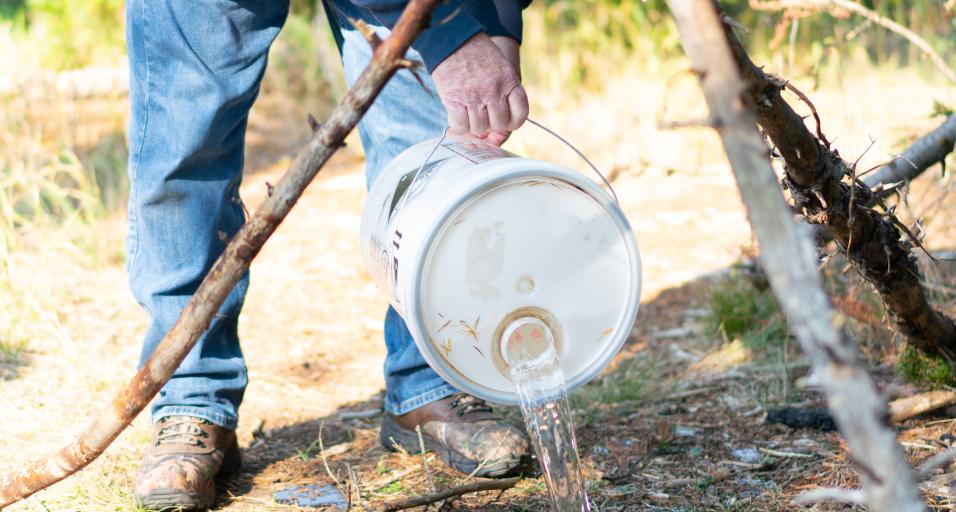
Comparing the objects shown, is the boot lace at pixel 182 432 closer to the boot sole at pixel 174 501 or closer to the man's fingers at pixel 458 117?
the boot sole at pixel 174 501

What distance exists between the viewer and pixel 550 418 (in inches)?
68.5

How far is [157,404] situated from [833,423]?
1.54 meters

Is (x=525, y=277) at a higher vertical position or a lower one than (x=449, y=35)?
lower

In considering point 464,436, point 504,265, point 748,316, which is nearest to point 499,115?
point 504,265

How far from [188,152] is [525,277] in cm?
84

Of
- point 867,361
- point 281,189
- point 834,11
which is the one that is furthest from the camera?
point 867,361

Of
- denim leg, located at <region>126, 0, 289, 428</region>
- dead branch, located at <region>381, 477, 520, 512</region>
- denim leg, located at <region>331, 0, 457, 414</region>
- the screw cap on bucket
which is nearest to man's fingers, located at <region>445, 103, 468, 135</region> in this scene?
the screw cap on bucket

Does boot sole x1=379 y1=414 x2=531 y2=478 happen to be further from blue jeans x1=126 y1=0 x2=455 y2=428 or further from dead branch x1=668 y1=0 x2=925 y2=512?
dead branch x1=668 y1=0 x2=925 y2=512

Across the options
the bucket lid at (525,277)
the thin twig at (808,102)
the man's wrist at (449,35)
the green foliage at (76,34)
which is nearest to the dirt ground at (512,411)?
the bucket lid at (525,277)

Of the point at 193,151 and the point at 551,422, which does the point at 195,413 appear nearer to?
the point at 193,151

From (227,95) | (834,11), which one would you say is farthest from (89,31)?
(834,11)

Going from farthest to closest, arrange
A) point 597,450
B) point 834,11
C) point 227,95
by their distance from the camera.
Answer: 1. point 834,11
2. point 597,450
3. point 227,95

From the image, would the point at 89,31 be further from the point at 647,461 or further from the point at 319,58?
the point at 647,461

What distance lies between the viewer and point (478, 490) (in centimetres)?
190
